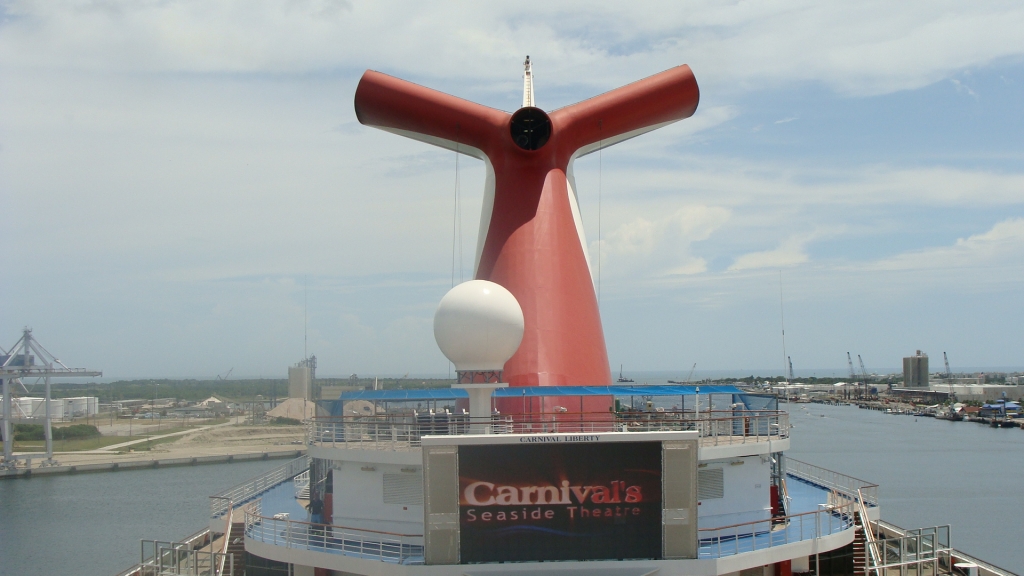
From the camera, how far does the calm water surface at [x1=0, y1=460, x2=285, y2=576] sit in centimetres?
3641

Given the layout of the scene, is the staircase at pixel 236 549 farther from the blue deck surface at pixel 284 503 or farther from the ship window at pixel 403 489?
the ship window at pixel 403 489

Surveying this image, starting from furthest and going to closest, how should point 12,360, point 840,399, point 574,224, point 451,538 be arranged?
1. point 840,399
2. point 12,360
3. point 574,224
4. point 451,538

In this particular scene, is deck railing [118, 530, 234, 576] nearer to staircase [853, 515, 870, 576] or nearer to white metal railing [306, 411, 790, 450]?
white metal railing [306, 411, 790, 450]

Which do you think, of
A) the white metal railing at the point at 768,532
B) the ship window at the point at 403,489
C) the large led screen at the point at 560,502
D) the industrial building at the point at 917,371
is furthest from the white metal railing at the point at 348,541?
the industrial building at the point at 917,371

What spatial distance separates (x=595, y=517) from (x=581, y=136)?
1226cm

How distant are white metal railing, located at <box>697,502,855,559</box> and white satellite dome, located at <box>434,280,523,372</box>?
5132 millimetres

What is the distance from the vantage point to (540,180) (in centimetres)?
2200

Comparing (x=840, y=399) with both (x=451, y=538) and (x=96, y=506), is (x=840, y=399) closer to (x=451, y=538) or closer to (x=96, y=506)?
(x=96, y=506)

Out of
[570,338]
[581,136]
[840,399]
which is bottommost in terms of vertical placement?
[840,399]

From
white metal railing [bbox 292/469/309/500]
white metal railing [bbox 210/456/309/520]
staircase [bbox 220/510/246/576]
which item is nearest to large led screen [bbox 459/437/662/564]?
staircase [bbox 220/510/246/576]

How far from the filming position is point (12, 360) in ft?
264

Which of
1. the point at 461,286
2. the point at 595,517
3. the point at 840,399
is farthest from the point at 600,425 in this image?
the point at 840,399

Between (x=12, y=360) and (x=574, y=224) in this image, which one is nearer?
(x=574, y=224)

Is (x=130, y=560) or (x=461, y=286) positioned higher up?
(x=461, y=286)
